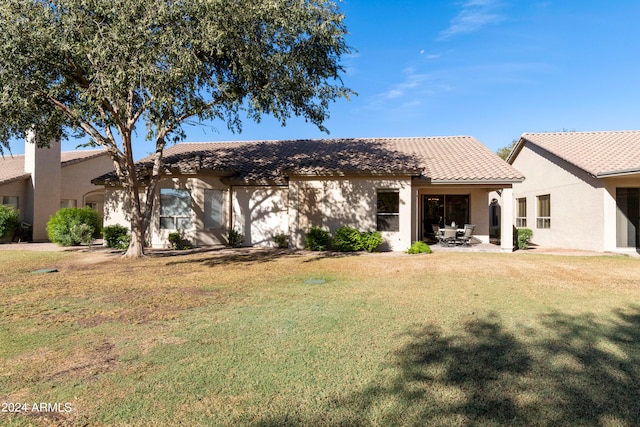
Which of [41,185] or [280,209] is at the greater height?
[41,185]

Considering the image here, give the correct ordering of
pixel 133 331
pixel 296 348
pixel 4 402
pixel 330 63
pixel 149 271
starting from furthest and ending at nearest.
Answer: pixel 330 63 → pixel 149 271 → pixel 133 331 → pixel 296 348 → pixel 4 402

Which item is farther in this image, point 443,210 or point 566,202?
point 443,210

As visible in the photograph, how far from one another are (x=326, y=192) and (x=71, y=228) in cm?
1169

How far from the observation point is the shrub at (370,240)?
1451cm

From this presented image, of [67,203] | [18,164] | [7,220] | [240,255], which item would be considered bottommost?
[240,255]

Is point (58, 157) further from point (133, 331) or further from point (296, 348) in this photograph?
point (296, 348)

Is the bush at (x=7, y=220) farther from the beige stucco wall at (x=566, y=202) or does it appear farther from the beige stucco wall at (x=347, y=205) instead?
the beige stucco wall at (x=566, y=202)

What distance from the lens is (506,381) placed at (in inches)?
142

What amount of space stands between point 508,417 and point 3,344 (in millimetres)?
5659

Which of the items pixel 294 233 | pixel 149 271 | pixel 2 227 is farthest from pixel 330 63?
pixel 2 227

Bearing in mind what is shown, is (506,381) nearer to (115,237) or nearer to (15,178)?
(115,237)

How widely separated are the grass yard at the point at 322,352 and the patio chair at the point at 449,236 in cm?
694

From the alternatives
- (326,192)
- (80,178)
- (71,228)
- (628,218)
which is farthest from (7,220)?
(628,218)

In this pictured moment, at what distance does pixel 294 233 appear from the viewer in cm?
1577
